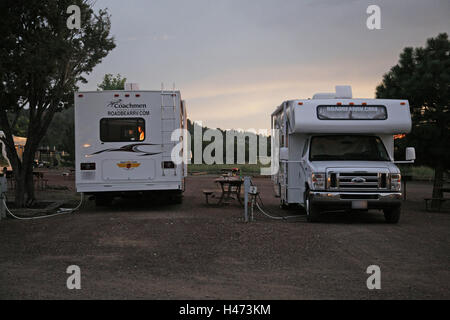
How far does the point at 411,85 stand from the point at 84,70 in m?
9.92

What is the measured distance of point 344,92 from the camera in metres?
13.6

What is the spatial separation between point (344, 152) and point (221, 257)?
5.58 metres

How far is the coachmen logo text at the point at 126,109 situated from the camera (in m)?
14.5

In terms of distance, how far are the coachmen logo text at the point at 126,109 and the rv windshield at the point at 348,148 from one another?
15.7 feet

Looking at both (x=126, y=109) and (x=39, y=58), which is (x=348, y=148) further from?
(x=39, y=58)

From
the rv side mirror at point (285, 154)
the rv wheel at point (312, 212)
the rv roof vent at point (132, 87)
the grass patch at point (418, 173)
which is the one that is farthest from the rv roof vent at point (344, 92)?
the grass patch at point (418, 173)

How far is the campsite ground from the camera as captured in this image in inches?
247

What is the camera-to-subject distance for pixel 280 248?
8.93 meters

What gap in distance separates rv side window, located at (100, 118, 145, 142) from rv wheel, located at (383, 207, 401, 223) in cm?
667
